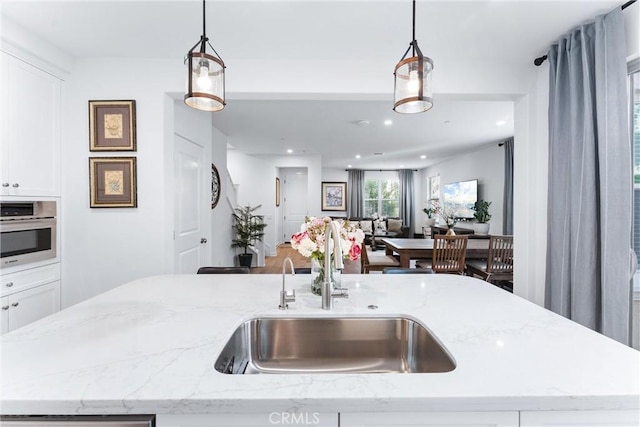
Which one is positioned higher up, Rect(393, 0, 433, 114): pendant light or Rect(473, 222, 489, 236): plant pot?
Rect(393, 0, 433, 114): pendant light

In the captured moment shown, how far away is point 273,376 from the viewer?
2.51ft

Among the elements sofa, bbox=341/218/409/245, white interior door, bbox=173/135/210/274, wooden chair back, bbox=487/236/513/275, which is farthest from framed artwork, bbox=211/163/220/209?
sofa, bbox=341/218/409/245

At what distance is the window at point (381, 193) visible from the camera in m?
10.1

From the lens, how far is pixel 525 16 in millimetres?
1865

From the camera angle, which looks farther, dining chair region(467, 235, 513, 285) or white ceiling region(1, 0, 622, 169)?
dining chair region(467, 235, 513, 285)

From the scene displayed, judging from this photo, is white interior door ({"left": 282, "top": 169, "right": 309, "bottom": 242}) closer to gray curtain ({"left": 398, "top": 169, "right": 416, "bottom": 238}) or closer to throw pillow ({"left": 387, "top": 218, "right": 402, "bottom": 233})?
throw pillow ({"left": 387, "top": 218, "right": 402, "bottom": 233})

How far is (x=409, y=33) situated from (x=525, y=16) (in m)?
0.70

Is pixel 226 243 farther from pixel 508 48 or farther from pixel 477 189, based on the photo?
pixel 477 189

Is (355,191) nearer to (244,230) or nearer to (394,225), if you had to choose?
(394,225)

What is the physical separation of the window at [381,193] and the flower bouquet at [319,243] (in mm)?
8753

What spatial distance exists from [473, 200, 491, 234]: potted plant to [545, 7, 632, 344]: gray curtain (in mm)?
4481

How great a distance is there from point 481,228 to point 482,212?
34 cm

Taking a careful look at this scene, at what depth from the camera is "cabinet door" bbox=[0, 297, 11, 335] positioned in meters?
1.85

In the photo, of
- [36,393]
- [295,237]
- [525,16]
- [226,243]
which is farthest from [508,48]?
[226,243]
